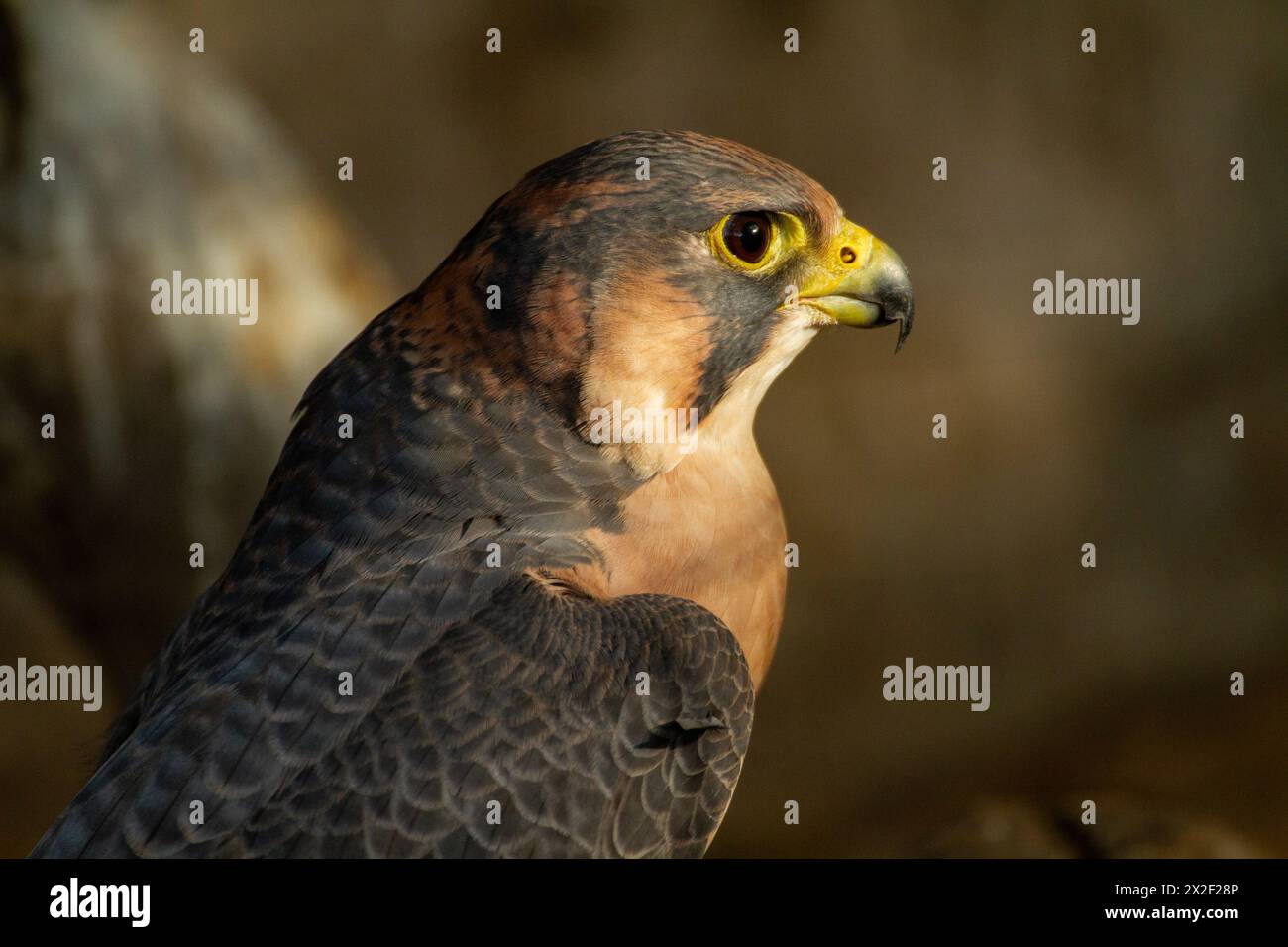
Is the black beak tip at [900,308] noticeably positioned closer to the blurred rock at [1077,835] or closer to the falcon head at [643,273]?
the falcon head at [643,273]

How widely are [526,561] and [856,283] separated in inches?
32.2

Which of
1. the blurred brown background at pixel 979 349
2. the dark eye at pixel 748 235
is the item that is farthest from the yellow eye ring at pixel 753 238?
the blurred brown background at pixel 979 349

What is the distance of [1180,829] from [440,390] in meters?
2.99

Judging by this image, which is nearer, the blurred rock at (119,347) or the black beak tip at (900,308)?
the black beak tip at (900,308)

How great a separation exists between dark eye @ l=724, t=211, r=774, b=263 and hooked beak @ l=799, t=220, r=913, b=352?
0.12 meters

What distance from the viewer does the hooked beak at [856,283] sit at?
7.58 ft

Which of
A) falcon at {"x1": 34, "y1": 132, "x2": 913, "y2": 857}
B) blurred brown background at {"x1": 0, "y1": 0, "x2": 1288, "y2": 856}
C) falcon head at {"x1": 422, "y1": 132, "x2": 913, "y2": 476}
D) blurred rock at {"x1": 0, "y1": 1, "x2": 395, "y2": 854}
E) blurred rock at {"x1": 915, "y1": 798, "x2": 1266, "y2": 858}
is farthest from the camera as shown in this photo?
blurred brown background at {"x1": 0, "y1": 0, "x2": 1288, "y2": 856}

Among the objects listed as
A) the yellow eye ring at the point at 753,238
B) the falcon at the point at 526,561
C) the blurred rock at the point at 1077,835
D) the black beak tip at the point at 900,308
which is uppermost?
the yellow eye ring at the point at 753,238

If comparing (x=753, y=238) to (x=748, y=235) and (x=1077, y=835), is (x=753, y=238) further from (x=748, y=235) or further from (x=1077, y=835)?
(x=1077, y=835)

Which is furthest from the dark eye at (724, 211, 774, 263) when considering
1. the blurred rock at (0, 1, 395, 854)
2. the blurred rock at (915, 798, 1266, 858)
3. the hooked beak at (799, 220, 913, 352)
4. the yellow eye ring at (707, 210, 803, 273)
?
the blurred rock at (915, 798, 1266, 858)

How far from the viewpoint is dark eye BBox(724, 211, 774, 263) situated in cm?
221

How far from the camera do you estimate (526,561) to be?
2062 millimetres

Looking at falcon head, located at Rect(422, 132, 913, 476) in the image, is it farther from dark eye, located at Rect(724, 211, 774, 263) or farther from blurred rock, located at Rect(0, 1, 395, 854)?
blurred rock, located at Rect(0, 1, 395, 854)

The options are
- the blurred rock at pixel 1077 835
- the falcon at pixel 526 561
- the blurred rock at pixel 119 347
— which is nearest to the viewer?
the falcon at pixel 526 561
